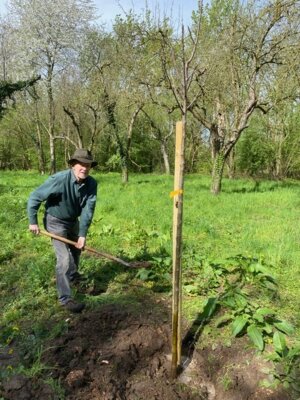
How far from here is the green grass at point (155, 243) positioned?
496 centimetres

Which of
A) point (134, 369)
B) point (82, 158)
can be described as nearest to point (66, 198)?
point (82, 158)

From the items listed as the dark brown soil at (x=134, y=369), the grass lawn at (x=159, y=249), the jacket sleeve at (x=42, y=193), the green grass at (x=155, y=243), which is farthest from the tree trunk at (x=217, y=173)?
the dark brown soil at (x=134, y=369)

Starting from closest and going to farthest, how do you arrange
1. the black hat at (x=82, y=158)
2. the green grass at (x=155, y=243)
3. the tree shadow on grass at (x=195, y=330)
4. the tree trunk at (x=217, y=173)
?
the tree shadow on grass at (x=195, y=330), the black hat at (x=82, y=158), the green grass at (x=155, y=243), the tree trunk at (x=217, y=173)

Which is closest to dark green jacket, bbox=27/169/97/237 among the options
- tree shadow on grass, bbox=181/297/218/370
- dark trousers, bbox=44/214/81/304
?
dark trousers, bbox=44/214/81/304

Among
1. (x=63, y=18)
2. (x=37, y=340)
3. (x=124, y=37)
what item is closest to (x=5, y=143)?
(x=63, y=18)

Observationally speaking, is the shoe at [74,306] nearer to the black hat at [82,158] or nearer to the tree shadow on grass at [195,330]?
the tree shadow on grass at [195,330]

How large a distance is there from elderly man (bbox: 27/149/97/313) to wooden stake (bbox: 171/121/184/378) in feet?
4.95

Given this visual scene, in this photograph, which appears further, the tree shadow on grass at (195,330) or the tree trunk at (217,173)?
the tree trunk at (217,173)

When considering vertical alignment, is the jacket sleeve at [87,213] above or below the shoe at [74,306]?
above

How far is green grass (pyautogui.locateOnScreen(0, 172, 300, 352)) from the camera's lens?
4.96 meters

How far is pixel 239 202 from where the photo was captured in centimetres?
1131

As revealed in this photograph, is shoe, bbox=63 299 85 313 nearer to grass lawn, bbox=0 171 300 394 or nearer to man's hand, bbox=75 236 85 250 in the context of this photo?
grass lawn, bbox=0 171 300 394

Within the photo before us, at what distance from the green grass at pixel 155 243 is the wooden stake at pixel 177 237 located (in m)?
0.86

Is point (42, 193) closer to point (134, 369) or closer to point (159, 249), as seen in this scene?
point (134, 369)
